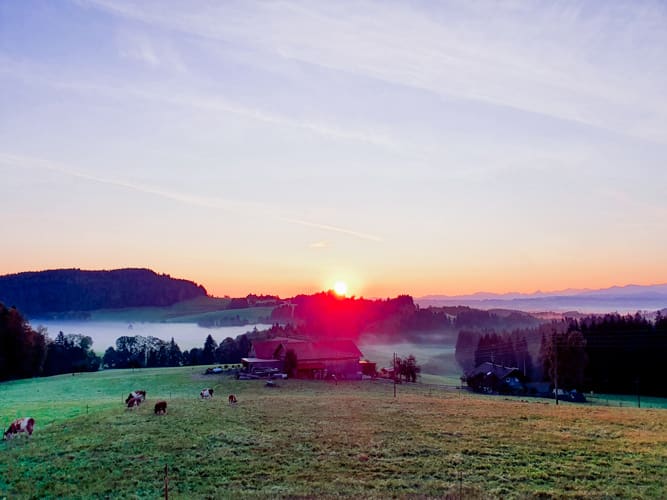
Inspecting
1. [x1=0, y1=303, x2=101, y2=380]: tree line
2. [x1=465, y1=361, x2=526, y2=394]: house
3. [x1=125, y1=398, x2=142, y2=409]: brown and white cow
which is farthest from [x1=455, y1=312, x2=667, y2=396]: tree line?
[x1=0, y1=303, x2=101, y2=380]: tree line

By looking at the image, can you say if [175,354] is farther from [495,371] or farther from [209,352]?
[495,371]

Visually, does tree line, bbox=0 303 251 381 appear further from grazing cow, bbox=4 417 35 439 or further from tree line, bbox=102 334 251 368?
grazing cow, bbox=4 417 35 439

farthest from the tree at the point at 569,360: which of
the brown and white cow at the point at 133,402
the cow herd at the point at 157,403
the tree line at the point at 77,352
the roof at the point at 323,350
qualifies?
the tree line at the point at 77,352

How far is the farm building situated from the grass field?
3334cm

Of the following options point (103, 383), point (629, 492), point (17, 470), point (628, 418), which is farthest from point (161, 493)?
point (103, 383)

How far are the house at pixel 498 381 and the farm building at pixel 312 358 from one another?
19.2 m

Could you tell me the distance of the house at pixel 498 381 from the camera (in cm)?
7938

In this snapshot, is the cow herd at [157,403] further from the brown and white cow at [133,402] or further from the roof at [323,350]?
the roof at [323,350]

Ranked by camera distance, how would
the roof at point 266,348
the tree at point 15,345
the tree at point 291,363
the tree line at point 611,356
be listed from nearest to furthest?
the tree at point 291,363, the tree line at point 611,356, the tree at point 15,345, the roof at point 266,348

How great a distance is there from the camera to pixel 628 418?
39375mm

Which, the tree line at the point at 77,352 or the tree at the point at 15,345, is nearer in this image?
the tree at the point at 15,345

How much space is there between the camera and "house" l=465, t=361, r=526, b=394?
260ft

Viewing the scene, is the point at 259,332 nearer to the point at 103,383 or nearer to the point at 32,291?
the point at 103,383

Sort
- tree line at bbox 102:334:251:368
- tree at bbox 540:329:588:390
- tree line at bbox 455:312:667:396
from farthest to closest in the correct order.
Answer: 1. tree line at bbox 102:334:251:368
2. tree line at bbox 455:312:667:396
3. tree at bbox 540:329:588:390
